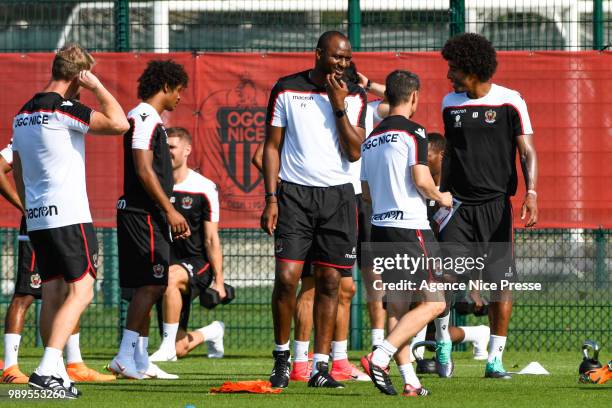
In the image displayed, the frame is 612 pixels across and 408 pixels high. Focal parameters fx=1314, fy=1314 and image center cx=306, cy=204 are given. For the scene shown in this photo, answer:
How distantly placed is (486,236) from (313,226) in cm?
155

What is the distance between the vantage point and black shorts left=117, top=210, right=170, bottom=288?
9797 mm

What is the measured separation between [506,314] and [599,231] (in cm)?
273

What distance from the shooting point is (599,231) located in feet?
40.0

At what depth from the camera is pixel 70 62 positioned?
8516 millimetres

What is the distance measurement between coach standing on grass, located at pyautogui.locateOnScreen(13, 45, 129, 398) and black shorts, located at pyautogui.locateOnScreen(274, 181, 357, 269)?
48.7 inches

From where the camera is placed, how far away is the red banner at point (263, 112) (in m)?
12.1

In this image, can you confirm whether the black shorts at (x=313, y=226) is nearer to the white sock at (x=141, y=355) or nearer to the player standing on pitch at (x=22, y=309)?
the white sock at (x=141, y=355)

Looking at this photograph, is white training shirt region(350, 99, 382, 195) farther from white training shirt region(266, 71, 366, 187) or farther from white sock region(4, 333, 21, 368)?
white sock region(4, 333, 21, 368)

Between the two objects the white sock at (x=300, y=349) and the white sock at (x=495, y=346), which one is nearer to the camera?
the white sock at (x=300, y=349)

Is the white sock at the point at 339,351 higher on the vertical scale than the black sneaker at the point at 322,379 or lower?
higher

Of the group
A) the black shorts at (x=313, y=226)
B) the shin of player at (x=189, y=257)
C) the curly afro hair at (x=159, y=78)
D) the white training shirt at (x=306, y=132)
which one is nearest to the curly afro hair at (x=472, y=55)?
the white training shirt at (x=306, y=132)

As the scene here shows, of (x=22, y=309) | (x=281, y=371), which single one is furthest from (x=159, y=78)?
(x=281, y=371)

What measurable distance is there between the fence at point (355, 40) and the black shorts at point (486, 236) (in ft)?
7.69

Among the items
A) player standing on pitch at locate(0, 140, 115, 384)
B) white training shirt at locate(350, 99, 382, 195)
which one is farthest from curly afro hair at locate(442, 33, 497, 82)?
player standing on pitch at locate(0, 140, 115, 384)
